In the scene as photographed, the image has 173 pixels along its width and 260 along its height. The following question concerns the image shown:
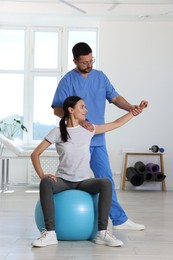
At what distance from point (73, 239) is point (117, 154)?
4.42 m

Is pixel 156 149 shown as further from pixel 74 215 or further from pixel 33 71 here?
pixel 74 215

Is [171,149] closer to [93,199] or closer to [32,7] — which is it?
[32,7]

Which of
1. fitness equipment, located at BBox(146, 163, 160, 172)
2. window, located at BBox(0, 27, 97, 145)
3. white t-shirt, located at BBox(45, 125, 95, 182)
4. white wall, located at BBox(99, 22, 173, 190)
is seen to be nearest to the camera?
white t-shirt, located at BBox(45, 125, 95, 182)

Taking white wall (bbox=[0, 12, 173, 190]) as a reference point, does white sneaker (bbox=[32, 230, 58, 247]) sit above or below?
below

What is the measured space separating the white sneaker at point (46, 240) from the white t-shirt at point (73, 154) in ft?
1.24

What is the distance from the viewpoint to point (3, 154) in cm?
758

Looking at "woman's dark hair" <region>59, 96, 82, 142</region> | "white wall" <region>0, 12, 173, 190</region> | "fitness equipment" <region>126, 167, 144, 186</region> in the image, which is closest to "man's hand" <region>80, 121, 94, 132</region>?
"woman's dark hair" <region>59, 96, 82, 142</region>

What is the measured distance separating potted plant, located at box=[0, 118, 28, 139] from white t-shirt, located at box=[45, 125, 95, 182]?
4.58m

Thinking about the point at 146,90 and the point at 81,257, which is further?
the point at 146,90

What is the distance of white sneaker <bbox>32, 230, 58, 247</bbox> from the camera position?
10.00 feet

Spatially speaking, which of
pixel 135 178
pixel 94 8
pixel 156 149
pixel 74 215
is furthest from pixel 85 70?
pixel 94 8

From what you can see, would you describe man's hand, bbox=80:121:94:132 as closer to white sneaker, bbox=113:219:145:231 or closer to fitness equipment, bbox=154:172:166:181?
white sneaker, bbox=113:219:145:231

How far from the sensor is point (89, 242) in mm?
3215

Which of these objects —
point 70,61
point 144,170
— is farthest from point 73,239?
point 70,61
